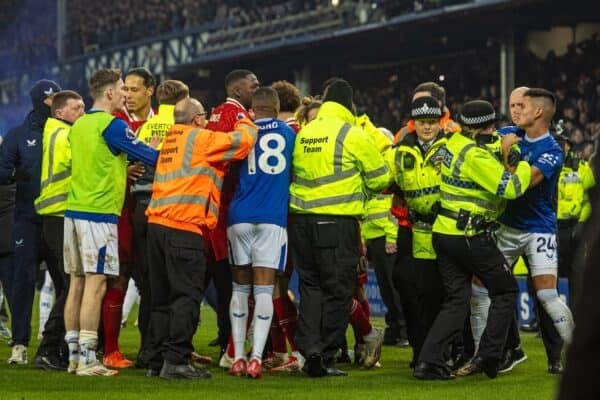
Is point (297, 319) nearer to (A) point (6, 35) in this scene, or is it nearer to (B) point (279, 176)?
(B) point (279, 176)

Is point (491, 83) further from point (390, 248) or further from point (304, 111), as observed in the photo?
point (304, 111)

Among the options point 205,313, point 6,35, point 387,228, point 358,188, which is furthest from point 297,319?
point 6,35

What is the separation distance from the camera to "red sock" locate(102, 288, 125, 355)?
9.27 m

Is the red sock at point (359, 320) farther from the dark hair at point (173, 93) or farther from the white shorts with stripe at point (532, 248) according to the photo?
the dark hair at point (173, 93)

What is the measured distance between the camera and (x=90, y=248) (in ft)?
27.9

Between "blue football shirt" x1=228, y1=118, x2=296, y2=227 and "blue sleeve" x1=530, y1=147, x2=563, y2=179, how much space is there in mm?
1755

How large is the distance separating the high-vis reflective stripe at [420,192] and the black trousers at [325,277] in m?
0.50

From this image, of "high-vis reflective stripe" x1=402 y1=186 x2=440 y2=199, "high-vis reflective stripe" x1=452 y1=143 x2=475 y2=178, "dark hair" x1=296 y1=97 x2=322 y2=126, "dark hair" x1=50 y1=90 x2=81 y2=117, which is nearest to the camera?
"high-vis reflective stripe" x1=452 y1=143 x2=475 y2=178

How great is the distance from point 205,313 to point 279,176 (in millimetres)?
8057

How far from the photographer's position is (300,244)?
29.1 ft

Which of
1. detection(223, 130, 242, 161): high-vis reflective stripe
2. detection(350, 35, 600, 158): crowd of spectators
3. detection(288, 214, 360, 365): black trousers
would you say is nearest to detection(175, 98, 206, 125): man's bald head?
detection(223, 130, 242, 161): high-vis reflective stripe

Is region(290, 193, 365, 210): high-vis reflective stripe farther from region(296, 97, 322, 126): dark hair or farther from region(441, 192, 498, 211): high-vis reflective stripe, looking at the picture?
region(296, 97, 322, 126): dark hair

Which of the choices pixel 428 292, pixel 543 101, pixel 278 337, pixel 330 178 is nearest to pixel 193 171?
pixel 330 178

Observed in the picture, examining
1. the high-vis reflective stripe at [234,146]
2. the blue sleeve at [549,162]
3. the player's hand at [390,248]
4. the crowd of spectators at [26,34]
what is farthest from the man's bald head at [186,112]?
the crowd of spectators at [26,34]
